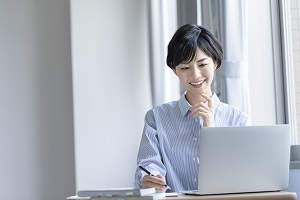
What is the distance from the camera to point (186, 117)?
2.98m

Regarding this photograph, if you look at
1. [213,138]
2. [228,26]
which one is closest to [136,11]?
[228,26]

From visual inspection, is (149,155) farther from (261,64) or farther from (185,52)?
(261,64)

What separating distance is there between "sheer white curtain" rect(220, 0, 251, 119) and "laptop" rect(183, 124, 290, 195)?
4.00 ft

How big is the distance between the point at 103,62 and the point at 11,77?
2.61 feet

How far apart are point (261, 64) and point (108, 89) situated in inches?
35.8

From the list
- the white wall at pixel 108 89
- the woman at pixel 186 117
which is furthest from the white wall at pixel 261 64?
the woman at pixel 186 117

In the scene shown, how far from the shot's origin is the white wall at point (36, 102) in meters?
4.38

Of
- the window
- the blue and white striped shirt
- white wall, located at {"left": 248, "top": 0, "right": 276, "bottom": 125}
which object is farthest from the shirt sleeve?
the window

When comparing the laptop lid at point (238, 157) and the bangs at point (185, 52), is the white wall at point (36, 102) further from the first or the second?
the laptop lid at point (238, 157)

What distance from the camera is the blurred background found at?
3686 mm

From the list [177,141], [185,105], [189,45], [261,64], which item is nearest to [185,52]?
[189,45]

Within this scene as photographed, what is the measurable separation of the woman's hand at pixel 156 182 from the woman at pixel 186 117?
0.25 metres

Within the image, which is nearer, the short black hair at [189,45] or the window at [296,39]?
the short black hair at [189,45]

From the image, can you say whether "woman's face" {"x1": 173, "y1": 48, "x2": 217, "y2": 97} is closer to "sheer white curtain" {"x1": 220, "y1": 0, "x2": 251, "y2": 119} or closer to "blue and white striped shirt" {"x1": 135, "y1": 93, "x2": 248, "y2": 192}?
"blue and white striped shirt" {"x1": 135, "y1": 93, "x2": 248, "y2": 192}
